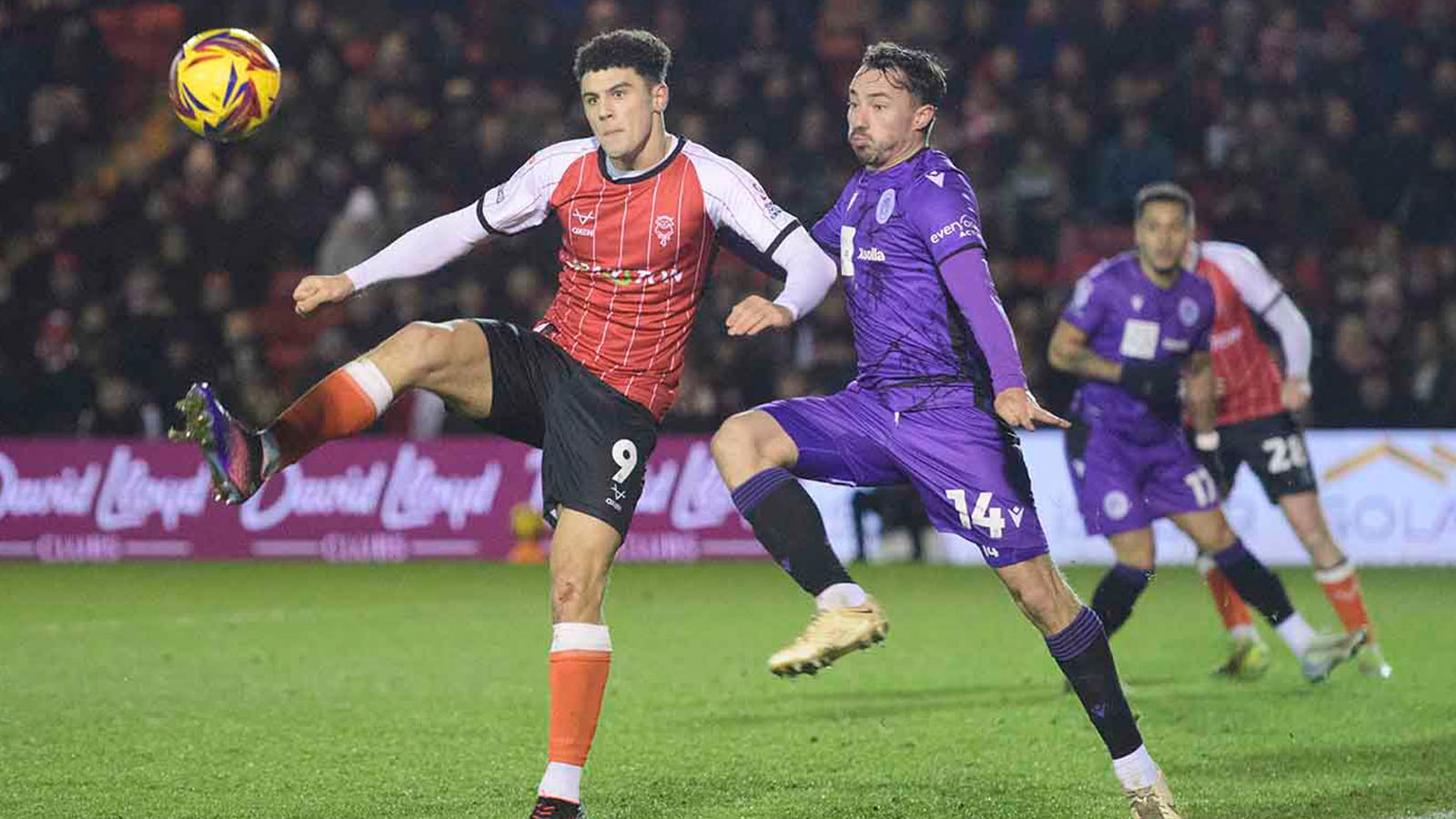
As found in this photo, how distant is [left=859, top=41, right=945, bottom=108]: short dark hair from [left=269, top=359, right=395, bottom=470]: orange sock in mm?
1683

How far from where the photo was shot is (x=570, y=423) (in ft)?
18.5

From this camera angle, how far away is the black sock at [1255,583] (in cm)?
879

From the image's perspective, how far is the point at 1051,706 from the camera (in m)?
8.09

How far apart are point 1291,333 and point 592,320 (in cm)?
457

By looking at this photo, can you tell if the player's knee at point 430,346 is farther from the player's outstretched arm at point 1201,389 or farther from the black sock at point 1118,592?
the player's outstretched arm at point 1201,389

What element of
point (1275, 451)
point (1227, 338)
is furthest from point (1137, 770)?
point (1227, 338)

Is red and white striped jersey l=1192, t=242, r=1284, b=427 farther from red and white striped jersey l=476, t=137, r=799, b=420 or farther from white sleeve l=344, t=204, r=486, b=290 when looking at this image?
white sleeve l=344, t=204, r=486, b=290

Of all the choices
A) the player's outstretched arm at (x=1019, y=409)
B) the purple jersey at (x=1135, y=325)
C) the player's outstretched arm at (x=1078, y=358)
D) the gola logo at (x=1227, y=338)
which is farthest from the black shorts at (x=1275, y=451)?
the player's outstretched arm at (x=1019, y=409)

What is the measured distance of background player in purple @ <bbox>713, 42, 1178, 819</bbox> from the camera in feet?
17.7

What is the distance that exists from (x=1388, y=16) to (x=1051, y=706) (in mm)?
12640

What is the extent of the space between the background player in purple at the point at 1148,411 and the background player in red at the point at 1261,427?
331 millimetres

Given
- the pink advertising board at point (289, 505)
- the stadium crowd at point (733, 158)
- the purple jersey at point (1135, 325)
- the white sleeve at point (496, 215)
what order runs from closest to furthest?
the white sleeve at point (496, 215) < the purple jersey at point (1135, 325) < the pink advertising board at point (289, 505) < the stadium crowd at point (733, 158)

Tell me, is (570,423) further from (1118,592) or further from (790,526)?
(1118,592)

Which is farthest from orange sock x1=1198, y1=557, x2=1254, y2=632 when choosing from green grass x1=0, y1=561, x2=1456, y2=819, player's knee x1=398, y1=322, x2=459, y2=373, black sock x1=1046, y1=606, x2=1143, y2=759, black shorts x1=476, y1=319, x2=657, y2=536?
player's knee x1=398, y1=322, x2=459, y2=373
